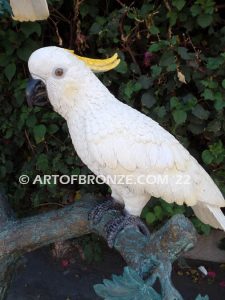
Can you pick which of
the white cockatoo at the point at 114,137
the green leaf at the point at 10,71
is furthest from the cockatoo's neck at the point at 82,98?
the green leaf at the point at 10,71

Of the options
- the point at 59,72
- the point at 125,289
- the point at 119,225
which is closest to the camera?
the point at 125,289

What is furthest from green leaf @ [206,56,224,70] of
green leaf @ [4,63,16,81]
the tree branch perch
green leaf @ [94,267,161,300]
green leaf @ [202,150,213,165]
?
green leaf @ [94,267,161,300]

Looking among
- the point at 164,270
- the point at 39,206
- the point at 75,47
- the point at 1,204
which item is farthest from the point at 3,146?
the point at 164,270

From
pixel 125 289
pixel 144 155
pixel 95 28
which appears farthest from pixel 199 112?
pixel 125 289

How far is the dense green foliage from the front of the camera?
1.58m

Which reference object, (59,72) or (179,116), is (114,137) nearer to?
(59,72)

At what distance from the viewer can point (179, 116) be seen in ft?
5.22

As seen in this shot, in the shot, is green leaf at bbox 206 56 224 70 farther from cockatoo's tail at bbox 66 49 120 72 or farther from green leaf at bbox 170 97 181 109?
cockatoo's tail at bbox 66 49 120 72

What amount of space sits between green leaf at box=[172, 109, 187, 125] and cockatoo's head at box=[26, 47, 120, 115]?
0.56 metres

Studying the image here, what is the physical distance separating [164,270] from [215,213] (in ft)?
1.31

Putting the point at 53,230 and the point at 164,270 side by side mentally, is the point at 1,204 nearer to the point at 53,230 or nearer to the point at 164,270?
the point at 53,230

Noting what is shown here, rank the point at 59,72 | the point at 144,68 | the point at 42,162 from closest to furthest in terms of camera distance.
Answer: the point at 59,72 < the point at 144,68 < the point at 42,162

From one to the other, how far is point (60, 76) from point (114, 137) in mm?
198

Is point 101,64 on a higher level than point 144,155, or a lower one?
higher
